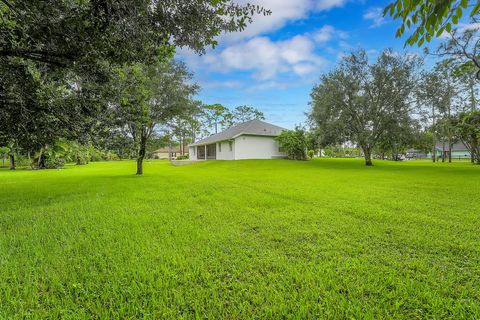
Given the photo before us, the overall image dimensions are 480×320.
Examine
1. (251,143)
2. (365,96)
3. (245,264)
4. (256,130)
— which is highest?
(365,96)

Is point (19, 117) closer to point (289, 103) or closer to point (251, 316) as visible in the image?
point (251, 316)

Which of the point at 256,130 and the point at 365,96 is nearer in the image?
the point at 365,96

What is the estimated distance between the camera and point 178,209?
220 inches

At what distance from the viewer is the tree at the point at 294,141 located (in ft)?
81.3

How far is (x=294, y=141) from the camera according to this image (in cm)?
2459

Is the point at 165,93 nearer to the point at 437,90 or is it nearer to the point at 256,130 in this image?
the point at 256,130

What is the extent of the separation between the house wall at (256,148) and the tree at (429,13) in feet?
76.4

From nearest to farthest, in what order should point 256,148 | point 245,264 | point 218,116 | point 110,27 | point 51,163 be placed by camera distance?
point 245,264 → point 110,27 → point 256,148 → point 51,163 → point 218,116

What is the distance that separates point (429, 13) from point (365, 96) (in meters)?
19.3

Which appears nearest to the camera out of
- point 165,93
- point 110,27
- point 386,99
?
point 110,27

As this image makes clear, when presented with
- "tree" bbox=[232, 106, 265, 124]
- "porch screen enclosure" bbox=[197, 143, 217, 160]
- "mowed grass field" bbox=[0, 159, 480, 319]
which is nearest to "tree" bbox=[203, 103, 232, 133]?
"tree" bbox=[232, 106, 265, 124]

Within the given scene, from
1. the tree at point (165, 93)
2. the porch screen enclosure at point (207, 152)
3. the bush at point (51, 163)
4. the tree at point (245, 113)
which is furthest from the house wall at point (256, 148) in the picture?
the tree at point (245, 113)

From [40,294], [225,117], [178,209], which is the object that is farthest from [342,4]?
[225,117]

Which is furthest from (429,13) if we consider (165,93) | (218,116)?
(218,116)
